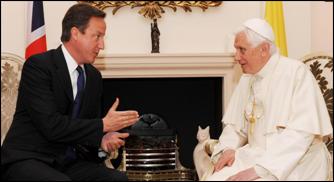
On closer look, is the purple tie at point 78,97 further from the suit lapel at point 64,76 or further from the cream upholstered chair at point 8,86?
the cream upholstered chair at point 8,86

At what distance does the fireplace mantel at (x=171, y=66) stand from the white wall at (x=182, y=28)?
14cm

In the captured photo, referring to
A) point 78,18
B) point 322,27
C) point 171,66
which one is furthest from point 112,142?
point 322,27

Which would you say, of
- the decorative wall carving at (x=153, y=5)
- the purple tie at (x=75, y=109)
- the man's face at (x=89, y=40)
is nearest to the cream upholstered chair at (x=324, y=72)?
the decorative wall carving at (x=153, y=5)

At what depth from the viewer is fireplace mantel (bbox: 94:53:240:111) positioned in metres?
5.70

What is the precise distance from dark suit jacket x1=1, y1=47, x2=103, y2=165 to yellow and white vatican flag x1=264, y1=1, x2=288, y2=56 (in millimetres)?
2401

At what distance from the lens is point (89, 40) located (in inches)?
139

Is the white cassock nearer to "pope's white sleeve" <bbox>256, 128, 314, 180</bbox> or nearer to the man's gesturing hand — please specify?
"pope's white sleeve" <bbox>256, 128, 314, 180</bbox>

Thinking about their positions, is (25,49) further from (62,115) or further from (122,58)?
(62,115)

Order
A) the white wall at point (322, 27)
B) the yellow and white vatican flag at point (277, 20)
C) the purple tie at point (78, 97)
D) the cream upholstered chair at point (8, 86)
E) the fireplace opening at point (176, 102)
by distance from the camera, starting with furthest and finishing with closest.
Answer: the fireplace opening at point (176, 102), the white wall at point (322, 27), the yellow and white vatican flag at point (277, 20), the cream upholstered chair at point (8, 86), the purple tie at point (78, 97)

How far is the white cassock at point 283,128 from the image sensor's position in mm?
3314

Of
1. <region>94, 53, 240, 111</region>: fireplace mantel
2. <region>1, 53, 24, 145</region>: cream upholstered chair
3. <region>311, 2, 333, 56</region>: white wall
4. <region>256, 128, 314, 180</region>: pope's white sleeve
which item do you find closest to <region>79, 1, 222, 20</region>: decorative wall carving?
<region>94, 53, 240, 111</region>: fireplace mantel

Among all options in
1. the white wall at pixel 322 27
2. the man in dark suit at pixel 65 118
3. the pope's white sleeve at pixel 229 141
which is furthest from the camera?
the white wall at pixel 322 27

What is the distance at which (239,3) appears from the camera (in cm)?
590

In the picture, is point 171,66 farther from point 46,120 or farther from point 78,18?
point 46,120
